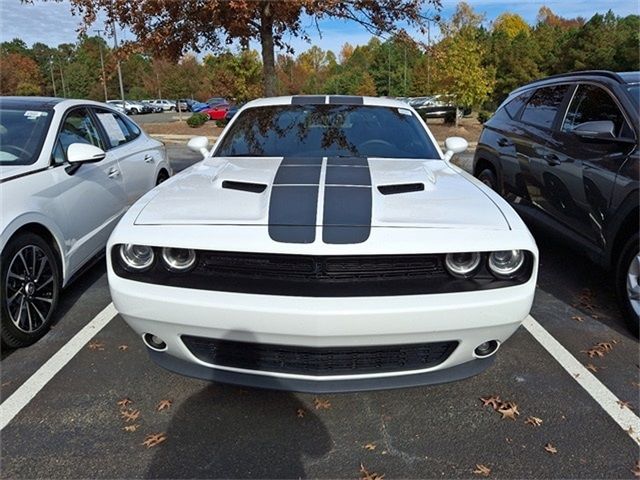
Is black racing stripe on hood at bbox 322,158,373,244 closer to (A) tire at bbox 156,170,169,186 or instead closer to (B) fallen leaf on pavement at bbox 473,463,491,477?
(B) fallen leaf on pavement at bbox 473,463,491,477

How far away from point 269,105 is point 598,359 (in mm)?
3043

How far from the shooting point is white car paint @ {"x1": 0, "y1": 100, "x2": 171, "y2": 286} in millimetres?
3293

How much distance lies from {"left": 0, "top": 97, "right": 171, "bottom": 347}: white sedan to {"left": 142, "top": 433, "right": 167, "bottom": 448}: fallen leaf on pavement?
4.26ft

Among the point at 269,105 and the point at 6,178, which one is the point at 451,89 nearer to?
the point at 269,105

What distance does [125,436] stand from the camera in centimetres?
257

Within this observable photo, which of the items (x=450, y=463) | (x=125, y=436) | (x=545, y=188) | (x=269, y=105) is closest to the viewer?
(x=450, y=463)

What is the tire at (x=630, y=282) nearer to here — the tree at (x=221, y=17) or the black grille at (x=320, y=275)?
the black grille at (x=320, y=275)

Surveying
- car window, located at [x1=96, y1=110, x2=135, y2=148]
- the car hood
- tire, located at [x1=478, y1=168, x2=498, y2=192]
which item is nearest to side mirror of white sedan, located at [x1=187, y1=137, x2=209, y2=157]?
the car hood

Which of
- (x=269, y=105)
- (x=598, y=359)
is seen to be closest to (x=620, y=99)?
(x=598, y=359)

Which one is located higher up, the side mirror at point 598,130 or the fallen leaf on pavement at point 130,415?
the side mirror at point 598,130

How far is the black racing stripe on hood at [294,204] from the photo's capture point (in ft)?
7.84

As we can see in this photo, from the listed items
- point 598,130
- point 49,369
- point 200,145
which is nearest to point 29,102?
point 200,145

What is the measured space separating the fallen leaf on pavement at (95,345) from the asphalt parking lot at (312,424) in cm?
1

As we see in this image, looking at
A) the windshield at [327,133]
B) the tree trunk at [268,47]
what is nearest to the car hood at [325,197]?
the windshield at [327,133]
